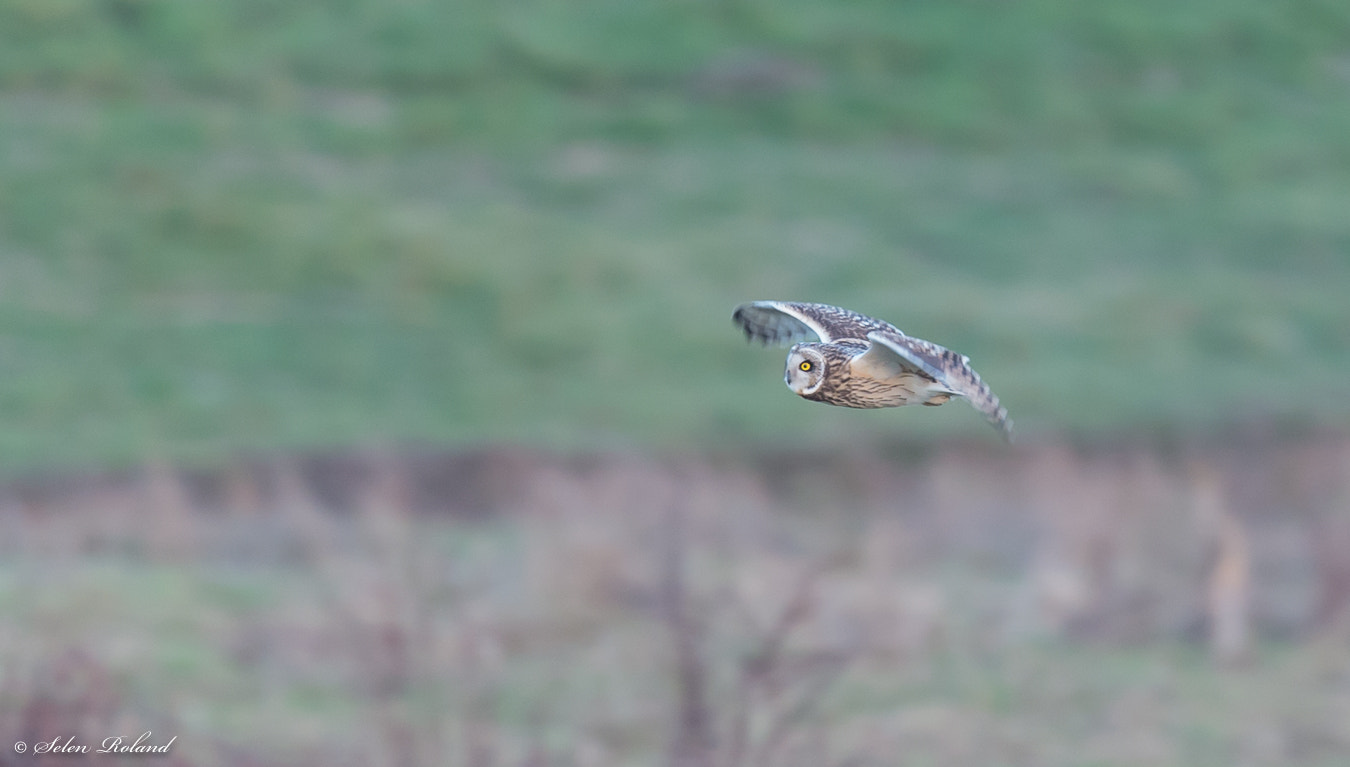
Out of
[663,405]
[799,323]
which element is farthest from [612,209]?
[799,323]

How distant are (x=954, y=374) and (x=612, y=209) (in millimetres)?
15299

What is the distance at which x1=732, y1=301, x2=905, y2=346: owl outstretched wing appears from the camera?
20.2 feet

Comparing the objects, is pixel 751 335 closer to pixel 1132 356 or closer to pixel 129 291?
pixel 129 291

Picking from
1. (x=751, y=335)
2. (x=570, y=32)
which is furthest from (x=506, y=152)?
(x=751, y=335)

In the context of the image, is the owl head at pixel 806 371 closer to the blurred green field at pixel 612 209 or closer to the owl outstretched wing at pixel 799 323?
the owl outstretched wing at pixel 799 323

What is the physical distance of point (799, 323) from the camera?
6.72 metres

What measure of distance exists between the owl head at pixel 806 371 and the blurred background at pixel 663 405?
149 inches

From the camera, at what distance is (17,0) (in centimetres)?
1842

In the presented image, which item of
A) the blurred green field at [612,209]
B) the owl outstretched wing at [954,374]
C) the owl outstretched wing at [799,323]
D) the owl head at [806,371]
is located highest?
the blurred green field at [612,209]

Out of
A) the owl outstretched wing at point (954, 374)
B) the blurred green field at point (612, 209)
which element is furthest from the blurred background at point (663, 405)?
the owl outstretched wing at point (954, 374)

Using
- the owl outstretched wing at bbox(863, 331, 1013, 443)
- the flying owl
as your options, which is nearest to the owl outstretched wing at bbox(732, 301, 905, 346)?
the flying owl

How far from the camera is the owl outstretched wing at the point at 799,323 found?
6.16 m

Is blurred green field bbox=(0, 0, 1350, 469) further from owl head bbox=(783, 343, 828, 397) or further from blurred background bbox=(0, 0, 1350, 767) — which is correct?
owl head bbox=(783, 343, 828, 397)

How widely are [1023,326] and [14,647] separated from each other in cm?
1210
